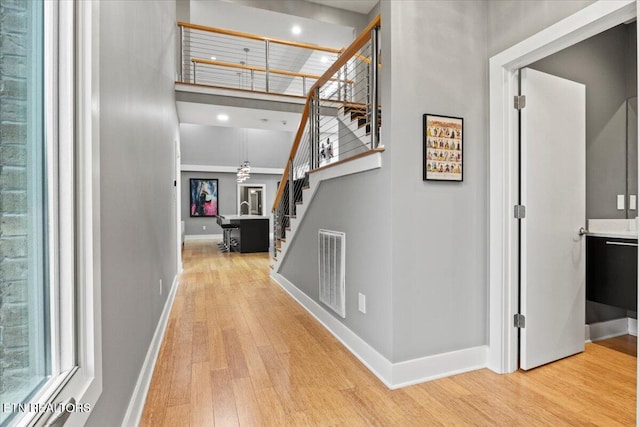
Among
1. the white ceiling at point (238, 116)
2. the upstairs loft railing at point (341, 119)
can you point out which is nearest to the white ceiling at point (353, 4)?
the upstairs loft railing at point (341, 119)

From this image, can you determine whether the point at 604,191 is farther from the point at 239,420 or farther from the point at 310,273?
the point at 239,420

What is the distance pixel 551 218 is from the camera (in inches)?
91.0

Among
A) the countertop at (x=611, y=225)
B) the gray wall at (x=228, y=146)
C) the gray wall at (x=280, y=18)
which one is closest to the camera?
the countertop at (x=611, y=225)

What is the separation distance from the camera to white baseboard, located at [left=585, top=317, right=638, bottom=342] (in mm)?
2742

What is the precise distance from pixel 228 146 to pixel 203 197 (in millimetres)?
2062

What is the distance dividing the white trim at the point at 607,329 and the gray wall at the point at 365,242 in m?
1.89

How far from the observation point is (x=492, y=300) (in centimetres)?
226

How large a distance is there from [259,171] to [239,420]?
1112 cm

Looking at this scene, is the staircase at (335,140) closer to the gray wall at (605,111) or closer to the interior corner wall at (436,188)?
the interior corner wall at (436,188)

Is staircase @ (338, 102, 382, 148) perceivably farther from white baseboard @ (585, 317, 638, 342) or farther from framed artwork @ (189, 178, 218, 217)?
framed artwork @ (189, 178, 218, 217)

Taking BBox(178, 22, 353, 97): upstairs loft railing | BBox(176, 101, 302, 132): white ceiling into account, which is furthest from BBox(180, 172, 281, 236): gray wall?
BBox(176, 101, 302, 132): white ceiling

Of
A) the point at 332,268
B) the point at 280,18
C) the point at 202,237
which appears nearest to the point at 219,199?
the point at 202,237

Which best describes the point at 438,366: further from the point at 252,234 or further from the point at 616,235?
the point at 252,234

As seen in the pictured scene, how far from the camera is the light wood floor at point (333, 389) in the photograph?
1736 millimetres
